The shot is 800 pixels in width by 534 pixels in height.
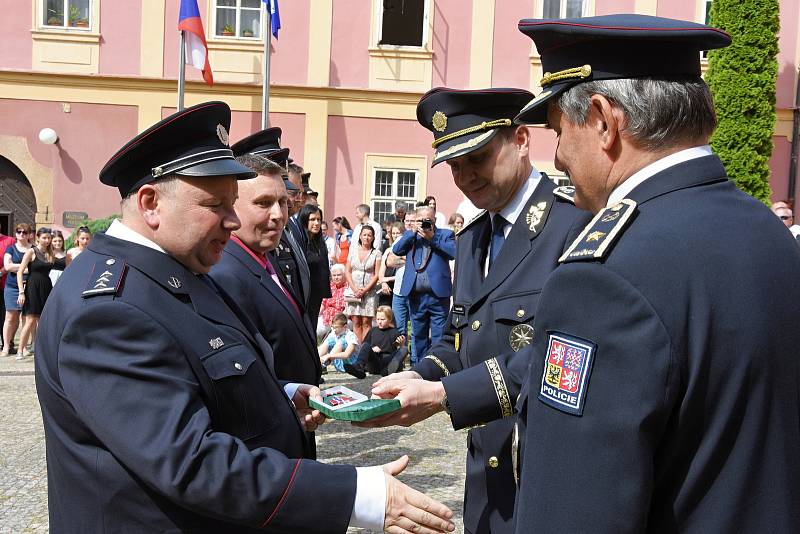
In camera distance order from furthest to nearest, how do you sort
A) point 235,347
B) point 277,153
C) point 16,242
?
point 16,242, point 277,153, point 235,347

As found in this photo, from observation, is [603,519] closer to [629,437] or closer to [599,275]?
[629,437]

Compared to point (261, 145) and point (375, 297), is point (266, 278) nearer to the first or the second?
point (261, 145)

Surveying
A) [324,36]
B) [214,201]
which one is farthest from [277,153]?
[324,36]

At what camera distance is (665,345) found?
1325mm

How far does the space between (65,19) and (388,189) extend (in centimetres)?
741

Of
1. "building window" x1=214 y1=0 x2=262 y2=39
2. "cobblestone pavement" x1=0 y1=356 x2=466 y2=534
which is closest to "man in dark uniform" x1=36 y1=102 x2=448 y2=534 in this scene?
"cobblestone pavement" x1=0 y1=356 x2=466 y2=534

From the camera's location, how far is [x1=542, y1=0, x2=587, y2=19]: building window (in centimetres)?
1722

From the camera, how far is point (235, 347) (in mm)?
2148

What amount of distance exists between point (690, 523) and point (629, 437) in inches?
8.7

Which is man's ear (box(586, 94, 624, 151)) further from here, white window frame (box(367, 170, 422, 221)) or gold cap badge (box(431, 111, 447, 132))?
white window frame (box(367, 170, 422, 221))

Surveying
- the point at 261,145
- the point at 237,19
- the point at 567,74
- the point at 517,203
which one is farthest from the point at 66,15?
the point at 567,74

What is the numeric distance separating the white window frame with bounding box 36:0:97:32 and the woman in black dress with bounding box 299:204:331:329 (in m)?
10.8

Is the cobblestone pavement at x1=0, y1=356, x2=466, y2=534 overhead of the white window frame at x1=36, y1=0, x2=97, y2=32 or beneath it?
beneath

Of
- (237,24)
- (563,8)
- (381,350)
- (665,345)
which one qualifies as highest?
(563,8)
